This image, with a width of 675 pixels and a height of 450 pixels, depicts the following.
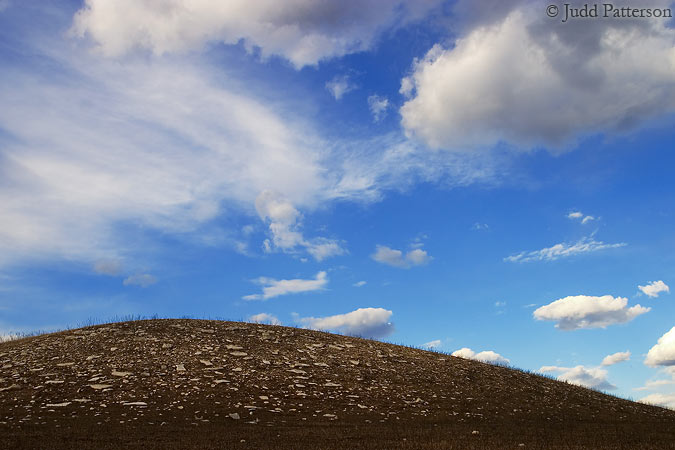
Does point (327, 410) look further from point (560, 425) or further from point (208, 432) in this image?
point (560, 425)

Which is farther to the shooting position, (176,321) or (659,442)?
(176,321)

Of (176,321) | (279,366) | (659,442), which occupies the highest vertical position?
(176,321)

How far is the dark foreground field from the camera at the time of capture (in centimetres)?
1822

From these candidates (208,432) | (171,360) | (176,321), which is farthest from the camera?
(176,321)

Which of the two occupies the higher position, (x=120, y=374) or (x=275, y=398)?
(x=120, y=374)

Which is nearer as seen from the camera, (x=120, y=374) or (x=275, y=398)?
(x=275, y=398)

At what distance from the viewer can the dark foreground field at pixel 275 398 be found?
18219 millimetres

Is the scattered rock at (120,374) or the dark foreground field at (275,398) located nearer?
the dark foreground field at (275,398)

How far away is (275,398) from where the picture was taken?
76.4 feet

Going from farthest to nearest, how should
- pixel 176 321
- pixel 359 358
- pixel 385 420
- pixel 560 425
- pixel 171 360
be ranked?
pixel 176 321 < pixel 359 358 < pixel 171 360 < pixel 560 425 < pixel 385 420

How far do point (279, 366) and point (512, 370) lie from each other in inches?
656

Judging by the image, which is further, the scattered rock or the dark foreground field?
the scattered rock

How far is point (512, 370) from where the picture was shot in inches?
1366

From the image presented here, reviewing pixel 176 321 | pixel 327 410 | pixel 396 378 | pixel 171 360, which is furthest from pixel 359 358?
pixel 176 321
